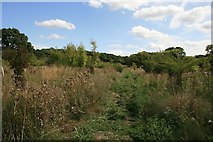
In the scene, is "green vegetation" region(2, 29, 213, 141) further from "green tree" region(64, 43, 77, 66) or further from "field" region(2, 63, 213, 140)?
"green tree" region(64, 43, 77, 66)

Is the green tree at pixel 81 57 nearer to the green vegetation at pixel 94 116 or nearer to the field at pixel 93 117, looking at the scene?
the green vegetation at pixel 94 116

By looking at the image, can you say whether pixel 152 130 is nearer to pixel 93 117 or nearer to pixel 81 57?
pixel 93 117

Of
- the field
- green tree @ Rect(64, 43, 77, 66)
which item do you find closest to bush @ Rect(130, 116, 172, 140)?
the field

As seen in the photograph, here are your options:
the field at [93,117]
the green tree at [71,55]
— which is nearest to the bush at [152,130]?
the field at [93,117]

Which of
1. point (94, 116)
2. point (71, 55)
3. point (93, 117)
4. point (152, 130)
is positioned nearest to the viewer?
point (152, 130)

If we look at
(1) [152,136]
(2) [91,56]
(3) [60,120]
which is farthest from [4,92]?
(2) [91,56]

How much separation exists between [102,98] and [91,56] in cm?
1805

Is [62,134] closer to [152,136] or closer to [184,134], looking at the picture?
[152,136]

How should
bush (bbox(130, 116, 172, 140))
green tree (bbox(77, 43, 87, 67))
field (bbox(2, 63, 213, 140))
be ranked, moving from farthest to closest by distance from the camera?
green tree (bbox(77, 43, 87, 67)) < bush (bbox(130, 116, 172, 140)) < field (bbox(2, 63, 213, 140))

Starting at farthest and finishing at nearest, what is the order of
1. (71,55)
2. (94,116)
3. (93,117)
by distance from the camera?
(71,55) → (94,116) → (93,117)

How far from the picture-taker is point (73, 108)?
6098 mm

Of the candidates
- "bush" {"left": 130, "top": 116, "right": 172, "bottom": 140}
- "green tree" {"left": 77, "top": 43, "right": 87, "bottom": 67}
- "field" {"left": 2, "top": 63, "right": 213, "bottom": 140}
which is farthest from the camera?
"green tree" {"left": 77, "top": 43, "right": 87, "bottom": 67}

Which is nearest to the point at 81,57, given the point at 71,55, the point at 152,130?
the point at 71,55

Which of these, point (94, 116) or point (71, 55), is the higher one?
Result: point (71, 55)
